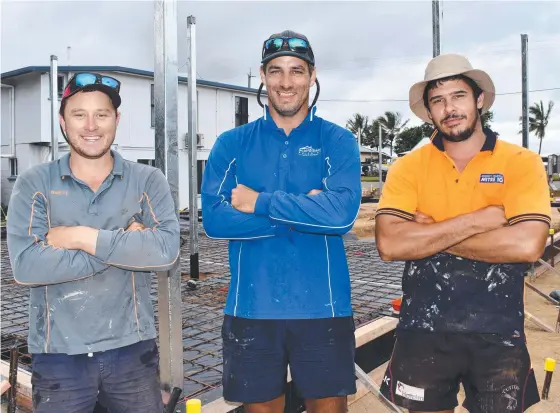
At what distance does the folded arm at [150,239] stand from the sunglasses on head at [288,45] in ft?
2.90

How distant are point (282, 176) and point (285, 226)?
0.26 metres

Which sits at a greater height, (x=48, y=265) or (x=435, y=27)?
(x=435, y=27)

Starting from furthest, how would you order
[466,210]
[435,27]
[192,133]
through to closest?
[192,133], [435,27], [466,210]

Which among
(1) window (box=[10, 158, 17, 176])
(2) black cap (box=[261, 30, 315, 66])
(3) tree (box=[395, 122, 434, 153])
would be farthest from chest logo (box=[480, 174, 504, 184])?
(3) tree (box=[395, 122, 434, 153])

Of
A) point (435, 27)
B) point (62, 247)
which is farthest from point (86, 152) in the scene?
point (435, 27)

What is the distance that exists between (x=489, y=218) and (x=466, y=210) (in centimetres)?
14

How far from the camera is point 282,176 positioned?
275 centimetres

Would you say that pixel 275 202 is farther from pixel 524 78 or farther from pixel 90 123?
pixel 524 78

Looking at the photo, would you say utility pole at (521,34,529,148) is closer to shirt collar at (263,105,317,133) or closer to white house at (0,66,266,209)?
white house at (0,66,266,209)

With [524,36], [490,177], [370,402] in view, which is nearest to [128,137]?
[524,36]

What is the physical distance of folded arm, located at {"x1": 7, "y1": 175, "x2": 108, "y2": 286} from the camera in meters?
2.29

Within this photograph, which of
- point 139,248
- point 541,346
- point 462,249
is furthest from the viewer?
point 541,346

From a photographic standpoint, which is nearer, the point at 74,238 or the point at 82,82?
the point at 74,238

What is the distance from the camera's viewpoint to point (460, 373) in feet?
8.73
